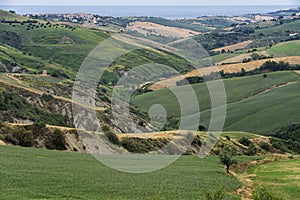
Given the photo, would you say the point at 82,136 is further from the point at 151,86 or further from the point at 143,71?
the point at 143,71

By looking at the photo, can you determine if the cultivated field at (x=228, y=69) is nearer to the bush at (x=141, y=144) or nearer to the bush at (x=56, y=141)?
the bush at (x=141, y=144)

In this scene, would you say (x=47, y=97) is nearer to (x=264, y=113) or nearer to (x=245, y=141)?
(x=245, y=141)

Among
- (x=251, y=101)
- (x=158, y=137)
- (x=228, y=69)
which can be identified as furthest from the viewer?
(x=228, y=69)

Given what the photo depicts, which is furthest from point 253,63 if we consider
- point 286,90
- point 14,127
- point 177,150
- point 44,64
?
point 14,127

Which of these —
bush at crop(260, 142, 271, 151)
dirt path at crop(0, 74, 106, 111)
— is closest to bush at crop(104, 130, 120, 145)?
bush at crop(260, 142, 271, 151)

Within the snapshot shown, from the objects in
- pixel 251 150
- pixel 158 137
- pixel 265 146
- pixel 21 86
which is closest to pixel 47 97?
pixel 21 86

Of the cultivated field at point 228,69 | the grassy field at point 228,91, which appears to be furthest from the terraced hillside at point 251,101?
the cultivated field at point 228,69

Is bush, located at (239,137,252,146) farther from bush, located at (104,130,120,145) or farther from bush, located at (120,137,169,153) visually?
bush, located at (104,130,120,145)
